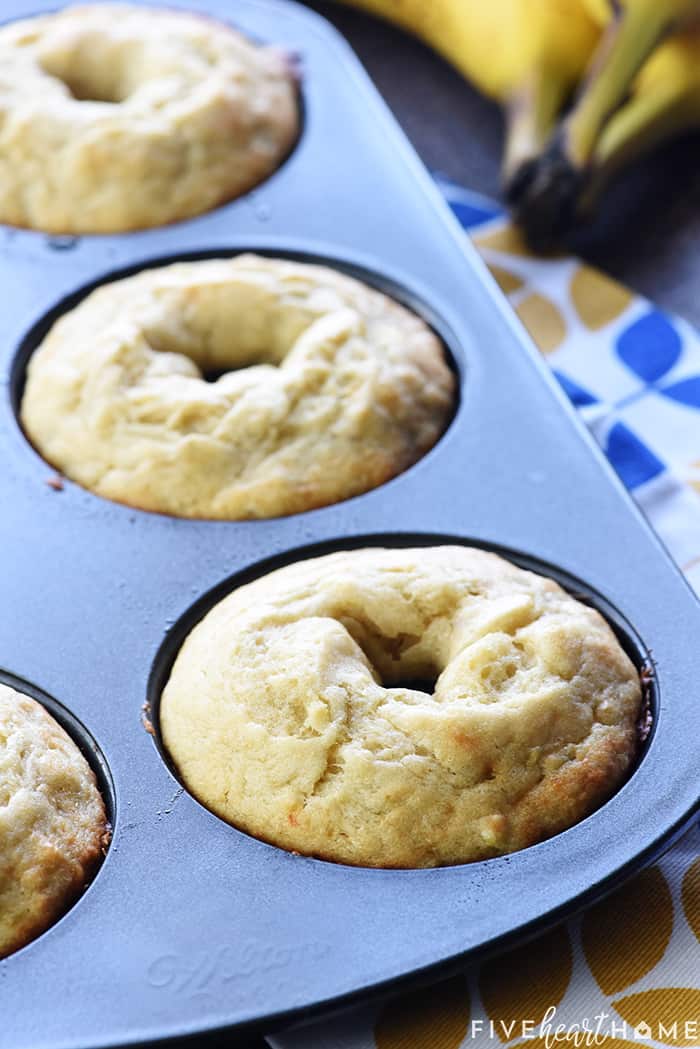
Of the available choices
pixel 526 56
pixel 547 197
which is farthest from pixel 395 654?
pixel 526 56

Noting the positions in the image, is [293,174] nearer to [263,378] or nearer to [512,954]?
[263,378]

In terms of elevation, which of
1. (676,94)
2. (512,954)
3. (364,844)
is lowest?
(512,954)

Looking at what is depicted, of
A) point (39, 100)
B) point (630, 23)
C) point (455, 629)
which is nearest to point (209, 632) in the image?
point (455, 629)

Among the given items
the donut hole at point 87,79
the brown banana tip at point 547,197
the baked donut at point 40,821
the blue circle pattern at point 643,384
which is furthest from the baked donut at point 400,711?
the donut hole at point 87,79

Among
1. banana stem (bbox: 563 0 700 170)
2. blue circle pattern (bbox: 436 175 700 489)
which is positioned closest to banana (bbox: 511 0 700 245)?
banana stem (bbox: 563 0 700 170)

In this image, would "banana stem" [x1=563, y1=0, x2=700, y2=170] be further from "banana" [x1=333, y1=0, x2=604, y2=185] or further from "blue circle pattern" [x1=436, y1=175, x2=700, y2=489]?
"blue circle pattern" [x1=436, y1=175, x2=700, y2=489]

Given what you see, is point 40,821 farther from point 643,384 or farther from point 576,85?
point 576,85
